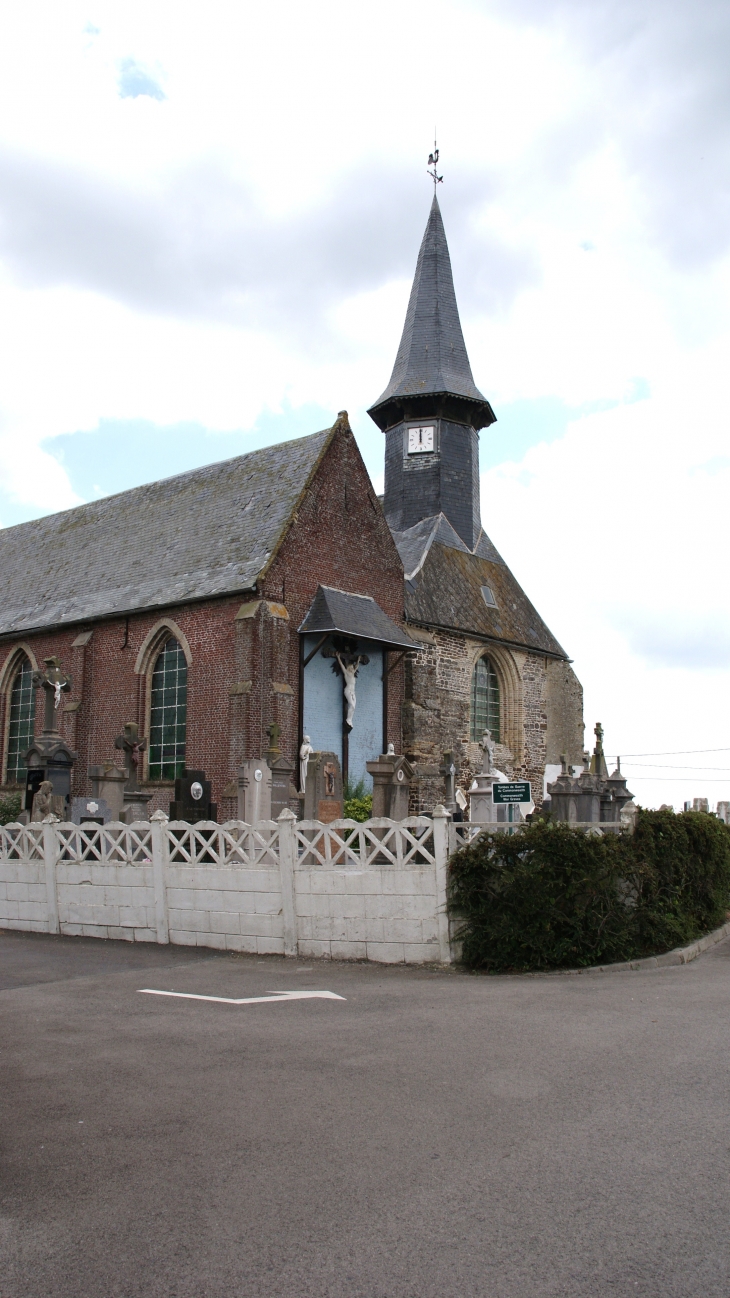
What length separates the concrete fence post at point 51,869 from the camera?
12195 mm

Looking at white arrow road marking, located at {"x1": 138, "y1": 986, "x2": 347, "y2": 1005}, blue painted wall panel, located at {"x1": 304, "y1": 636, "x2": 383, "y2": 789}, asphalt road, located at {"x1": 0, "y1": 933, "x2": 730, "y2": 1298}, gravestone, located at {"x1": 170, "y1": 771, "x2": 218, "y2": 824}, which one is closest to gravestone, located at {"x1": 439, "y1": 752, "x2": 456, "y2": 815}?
blue painted wall panel, located at {"x1": 304, "y1": 636, "x2": 383, "y2": 789}

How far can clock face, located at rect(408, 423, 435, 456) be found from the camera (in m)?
30.5

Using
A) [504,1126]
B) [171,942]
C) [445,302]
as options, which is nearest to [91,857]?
[171,942]

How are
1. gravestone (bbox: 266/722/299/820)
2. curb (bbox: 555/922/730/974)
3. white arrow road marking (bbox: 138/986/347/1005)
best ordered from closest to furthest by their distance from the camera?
1. white arrow road marking (bbox: 138/986/347/1005)
2. curb (bbox: 555/922/730/974)
3. gravestone (bbox: 266/722/299/820)

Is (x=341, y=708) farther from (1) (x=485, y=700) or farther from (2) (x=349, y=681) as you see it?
(1) (x=485, y=700)

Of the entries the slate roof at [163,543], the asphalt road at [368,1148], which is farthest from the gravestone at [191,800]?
the asphalt road at [368,1148]

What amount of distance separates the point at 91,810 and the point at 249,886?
6.76m

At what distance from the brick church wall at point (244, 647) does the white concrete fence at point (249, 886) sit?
6.55 m

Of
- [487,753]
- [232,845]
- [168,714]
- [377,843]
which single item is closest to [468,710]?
[487,753]

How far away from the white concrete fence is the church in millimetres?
4866

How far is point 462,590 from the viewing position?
91.5 ft

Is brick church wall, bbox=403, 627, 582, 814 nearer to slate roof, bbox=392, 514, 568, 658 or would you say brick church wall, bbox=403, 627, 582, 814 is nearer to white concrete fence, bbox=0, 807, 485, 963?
slate roof, bbox=392, 514, 568, 658

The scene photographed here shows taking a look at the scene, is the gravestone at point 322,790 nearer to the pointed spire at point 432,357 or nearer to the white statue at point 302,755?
the white statue at point 302,755

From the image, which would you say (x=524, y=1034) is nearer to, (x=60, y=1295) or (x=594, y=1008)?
(x=594, y=1008)
